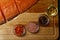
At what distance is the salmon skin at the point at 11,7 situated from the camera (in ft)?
4.48

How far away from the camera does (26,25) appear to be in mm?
1411

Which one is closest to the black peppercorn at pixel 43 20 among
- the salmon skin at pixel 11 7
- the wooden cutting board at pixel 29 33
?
the wooden cutting board at pixel 29 33

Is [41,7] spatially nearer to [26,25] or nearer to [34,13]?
[34,13]

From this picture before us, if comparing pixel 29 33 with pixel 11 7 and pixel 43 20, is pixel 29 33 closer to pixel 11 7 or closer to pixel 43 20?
pixel 43 20

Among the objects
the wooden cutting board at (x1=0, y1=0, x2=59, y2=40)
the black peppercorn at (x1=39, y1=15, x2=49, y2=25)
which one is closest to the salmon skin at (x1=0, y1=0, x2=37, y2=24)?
the wooden cutting board at (x1=0, y1=0, x2=59, y2=40)

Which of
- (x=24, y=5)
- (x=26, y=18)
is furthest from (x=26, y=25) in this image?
(x=24, y=5)

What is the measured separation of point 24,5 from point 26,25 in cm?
17

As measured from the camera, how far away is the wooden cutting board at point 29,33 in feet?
4.60

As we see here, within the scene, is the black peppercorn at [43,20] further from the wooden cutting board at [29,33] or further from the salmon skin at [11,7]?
the salmon skin at [11,7]

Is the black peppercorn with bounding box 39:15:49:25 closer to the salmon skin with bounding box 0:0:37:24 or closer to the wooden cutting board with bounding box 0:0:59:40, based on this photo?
the wooden cutting board with bounding box 0:0:59:40

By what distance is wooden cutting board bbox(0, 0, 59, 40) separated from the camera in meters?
1.40

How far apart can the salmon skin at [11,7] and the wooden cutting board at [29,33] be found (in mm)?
37

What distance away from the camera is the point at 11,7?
137 cm

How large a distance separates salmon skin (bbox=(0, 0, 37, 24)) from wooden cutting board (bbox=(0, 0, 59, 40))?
4 cm
